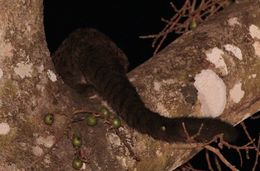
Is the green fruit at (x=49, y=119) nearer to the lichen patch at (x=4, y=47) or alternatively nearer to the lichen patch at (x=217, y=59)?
the lichen patch at (x=4, y=47)

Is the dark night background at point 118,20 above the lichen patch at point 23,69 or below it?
below

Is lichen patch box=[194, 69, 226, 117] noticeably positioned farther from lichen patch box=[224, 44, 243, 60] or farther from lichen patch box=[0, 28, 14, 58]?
lichen patch box=[0, 28, 14, 58]

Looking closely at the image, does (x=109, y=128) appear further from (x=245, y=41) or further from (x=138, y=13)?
(x=138, y=13)

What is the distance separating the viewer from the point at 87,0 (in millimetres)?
9258

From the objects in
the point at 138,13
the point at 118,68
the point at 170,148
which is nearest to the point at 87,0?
the point at 138,13

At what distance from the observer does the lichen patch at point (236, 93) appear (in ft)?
7.70

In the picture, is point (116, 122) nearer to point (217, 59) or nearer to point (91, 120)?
point (91, 120)

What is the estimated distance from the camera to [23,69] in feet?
6.89

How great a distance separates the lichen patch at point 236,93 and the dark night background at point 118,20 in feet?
18.2

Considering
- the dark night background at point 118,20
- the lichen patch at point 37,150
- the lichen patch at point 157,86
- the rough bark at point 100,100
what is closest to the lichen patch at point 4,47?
the rough bark at point 100,100

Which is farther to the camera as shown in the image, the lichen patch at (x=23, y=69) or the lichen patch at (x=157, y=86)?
the lichen patch at (x=157, y=86)

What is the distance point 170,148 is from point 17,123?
602mm

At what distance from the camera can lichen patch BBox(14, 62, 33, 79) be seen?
2.09 meters

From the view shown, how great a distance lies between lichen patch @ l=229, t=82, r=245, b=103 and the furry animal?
135mm
